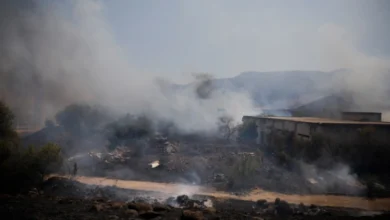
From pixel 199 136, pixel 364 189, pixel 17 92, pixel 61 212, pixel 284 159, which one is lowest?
pixel 61 212

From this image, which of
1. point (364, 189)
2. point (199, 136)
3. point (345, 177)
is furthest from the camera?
point (199, 136)

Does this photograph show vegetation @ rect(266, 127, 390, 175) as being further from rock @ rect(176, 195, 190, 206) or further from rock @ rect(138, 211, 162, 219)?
rock @ rect(138, 211, 162, 219)

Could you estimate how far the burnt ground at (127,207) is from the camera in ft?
35.5

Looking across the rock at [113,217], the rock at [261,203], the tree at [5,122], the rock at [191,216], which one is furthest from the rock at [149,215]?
the tree at [5,122]

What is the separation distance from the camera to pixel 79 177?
60.1 feet

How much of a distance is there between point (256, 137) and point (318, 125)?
11327mm

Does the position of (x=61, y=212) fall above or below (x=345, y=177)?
below

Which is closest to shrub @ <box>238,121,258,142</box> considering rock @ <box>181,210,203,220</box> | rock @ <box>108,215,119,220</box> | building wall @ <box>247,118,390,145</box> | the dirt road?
building wall @ <box>247,118,390,145</box>

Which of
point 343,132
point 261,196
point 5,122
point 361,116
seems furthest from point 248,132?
point 5,122

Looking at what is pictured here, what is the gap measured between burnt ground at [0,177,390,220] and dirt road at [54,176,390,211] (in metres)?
1.23

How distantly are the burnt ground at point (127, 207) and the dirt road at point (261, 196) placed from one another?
1.23m

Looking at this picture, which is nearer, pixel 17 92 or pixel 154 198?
pixel 154 198

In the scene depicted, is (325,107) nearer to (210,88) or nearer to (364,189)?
(210,88)

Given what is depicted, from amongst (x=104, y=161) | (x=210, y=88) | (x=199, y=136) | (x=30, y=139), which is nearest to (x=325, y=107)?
(x=210, y=88)
